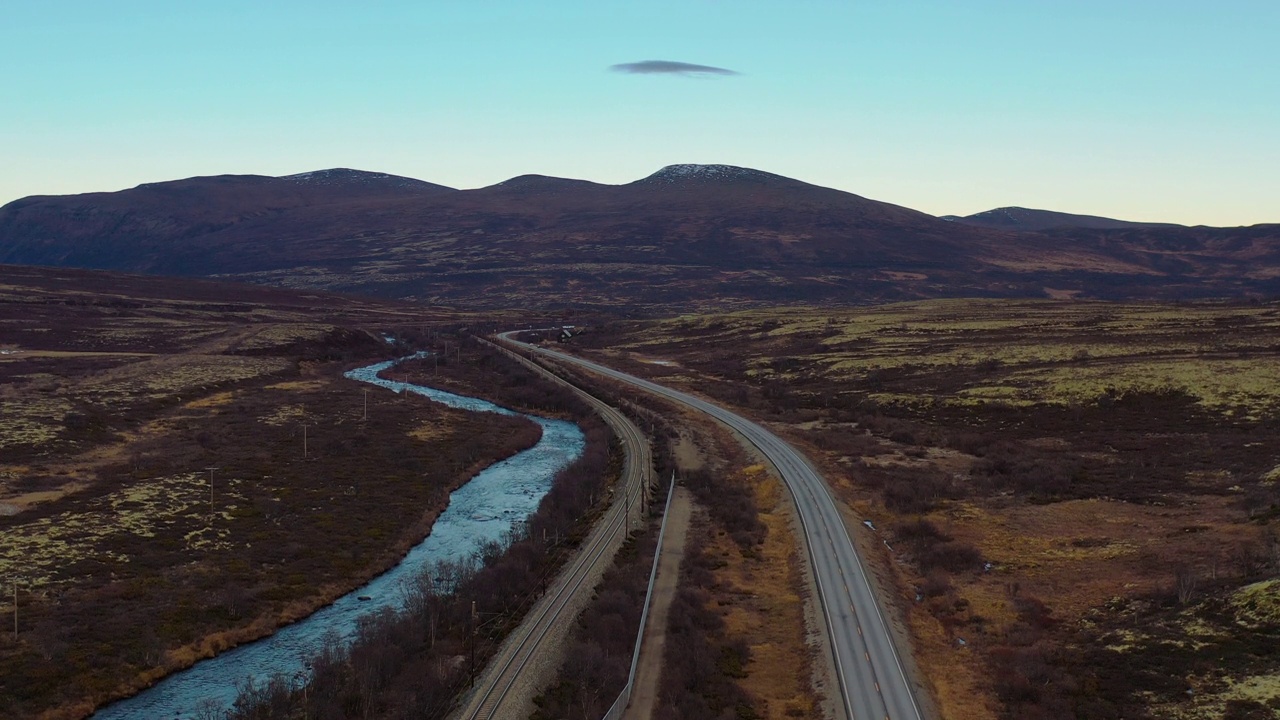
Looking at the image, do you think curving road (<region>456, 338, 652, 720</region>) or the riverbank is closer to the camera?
curving road (<region>456, 338, 652, 720</region>)

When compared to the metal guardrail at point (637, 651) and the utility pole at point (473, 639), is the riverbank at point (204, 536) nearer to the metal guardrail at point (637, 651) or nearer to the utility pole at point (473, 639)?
the utility pole at point (473, 639)

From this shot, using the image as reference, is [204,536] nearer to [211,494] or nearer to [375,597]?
[211,494]

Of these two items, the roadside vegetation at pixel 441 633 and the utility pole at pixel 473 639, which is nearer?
the roadside vegetation at pixel 441 633

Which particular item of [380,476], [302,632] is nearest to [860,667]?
[302,632]

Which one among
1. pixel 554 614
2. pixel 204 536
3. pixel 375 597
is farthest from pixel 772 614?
pixel 204 536

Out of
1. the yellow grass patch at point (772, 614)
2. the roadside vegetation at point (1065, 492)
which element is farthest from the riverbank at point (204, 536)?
the roadside vegetation at point (1065, 492)

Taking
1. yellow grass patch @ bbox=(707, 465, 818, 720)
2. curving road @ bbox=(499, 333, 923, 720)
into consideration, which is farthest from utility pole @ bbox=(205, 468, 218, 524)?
curving road @ bbox=(499, 333, 923, 720)

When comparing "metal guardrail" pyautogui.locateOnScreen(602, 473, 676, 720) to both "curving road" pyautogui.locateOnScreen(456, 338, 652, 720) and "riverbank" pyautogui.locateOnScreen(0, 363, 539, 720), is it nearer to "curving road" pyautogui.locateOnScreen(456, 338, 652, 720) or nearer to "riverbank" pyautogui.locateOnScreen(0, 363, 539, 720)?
"curving road" pyautogui.locateOnScreen(456, 338, 652, 720)
